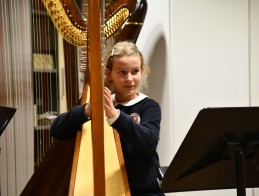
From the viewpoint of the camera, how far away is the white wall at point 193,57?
171 centimetres

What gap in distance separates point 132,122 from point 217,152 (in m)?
0.27

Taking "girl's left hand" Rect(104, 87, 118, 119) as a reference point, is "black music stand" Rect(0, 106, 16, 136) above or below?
below

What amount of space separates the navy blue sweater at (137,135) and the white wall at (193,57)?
1.56 feet

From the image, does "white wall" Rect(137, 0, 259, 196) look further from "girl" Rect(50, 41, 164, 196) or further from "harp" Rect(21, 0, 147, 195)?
"girl" Rect(50, 41, 164, 196)

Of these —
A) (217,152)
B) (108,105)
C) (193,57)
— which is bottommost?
(217,152)

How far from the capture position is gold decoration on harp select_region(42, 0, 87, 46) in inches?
39.0

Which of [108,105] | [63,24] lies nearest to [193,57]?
[63,24]

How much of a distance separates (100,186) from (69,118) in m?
0.42

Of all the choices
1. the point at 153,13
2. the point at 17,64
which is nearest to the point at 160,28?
the point at 153,13

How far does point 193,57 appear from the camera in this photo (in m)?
1.74

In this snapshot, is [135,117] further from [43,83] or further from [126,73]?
[43,83]

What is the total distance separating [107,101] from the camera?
2.76 feet

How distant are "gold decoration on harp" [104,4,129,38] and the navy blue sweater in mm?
283

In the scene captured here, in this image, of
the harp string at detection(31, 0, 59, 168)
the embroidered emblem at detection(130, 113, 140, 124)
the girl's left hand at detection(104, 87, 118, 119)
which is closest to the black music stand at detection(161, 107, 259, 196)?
the girl's left hand at detection(104, 87, 118, 119)
